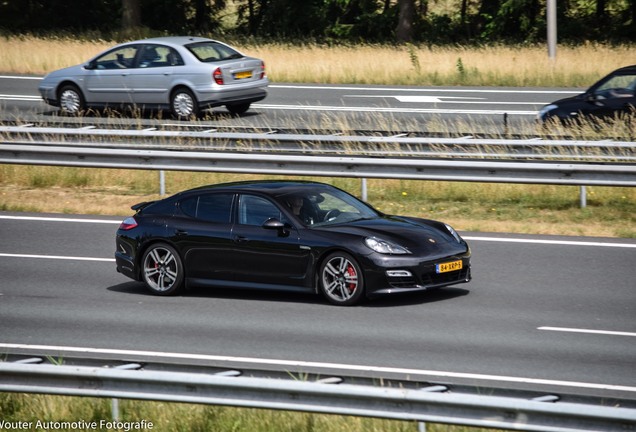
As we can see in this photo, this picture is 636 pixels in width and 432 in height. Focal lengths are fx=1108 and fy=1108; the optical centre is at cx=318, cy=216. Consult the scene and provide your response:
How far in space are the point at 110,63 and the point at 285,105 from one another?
14.7ft

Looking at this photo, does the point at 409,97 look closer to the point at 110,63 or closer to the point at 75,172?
the point at 110,63

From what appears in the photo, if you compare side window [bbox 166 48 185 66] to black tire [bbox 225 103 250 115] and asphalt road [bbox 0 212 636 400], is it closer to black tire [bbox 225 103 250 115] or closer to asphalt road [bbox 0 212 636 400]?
black tire [bbox 225 103 250 115]

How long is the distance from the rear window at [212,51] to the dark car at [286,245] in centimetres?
1232

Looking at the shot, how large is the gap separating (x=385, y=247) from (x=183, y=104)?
46.0 feet

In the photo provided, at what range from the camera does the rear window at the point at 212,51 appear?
24625 millimetres

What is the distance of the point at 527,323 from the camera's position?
1062 centimetres

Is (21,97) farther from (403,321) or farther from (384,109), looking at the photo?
(403,321)

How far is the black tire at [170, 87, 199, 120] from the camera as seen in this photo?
79.6ft

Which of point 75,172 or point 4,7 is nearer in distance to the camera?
point 75,172

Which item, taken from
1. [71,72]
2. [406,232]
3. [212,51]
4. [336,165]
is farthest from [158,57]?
[406,232]

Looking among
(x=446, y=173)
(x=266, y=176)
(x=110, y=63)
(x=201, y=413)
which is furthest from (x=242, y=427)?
(x=110, y=63)

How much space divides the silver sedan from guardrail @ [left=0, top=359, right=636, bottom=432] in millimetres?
17085

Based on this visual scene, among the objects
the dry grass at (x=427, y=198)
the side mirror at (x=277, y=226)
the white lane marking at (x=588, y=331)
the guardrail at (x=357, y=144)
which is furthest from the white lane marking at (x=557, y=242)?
the white lane marking at (x=588, y=331)

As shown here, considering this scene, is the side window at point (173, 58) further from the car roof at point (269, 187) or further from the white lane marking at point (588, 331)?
the white lane marking at point (588, 331)
